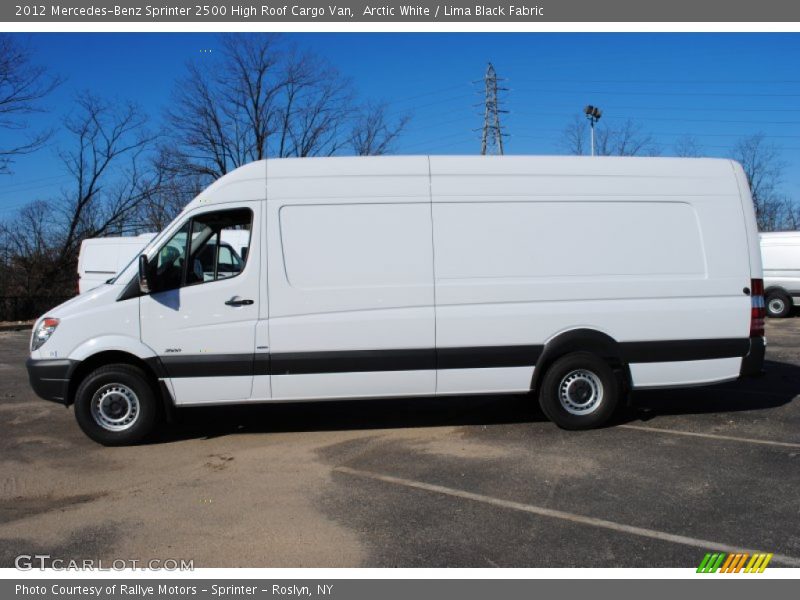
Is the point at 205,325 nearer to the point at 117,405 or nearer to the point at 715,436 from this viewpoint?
the point at 117,405

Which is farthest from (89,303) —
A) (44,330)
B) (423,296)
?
(423,296)

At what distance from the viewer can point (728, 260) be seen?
22.1 ft

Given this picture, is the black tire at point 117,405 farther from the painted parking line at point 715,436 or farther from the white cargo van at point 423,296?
the painted parking line at point 715,436

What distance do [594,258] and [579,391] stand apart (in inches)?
53.1

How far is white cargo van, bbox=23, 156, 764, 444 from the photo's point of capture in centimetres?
632

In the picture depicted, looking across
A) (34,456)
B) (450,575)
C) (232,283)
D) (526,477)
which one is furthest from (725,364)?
(34,456)

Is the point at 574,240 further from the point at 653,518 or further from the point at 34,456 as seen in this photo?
the point at 34,456

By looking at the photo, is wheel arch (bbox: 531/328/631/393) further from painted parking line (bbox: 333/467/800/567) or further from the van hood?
the van hood

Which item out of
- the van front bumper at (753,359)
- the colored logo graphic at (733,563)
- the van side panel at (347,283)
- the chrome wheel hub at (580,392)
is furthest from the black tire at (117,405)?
the van front bumper at (753,359)

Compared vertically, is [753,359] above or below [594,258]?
below

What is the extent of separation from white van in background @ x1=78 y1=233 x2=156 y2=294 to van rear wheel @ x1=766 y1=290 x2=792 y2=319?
17.8m

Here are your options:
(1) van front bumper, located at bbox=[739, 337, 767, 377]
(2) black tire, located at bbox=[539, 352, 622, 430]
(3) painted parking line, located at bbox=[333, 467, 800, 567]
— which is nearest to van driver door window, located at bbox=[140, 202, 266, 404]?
(3) painted parking line, located at bbox=[333, 467, 800, 567]

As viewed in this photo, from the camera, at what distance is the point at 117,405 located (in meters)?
6.43

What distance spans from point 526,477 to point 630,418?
7.71ft
